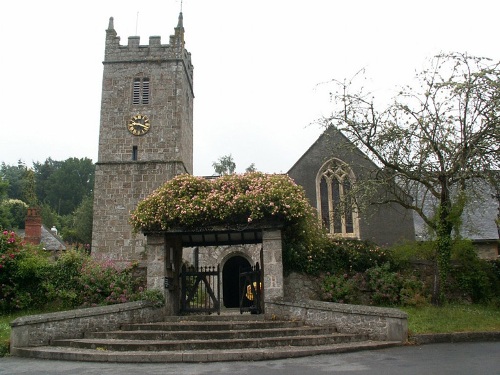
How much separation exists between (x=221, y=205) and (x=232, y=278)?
44.7 ft

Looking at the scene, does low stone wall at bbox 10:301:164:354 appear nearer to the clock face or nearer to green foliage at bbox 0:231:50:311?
green foliage at bbox 0:231:50:311

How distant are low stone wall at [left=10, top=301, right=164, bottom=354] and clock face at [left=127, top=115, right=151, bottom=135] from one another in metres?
16.0

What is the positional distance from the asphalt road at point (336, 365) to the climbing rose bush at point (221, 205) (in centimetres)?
480

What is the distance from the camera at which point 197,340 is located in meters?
10.0

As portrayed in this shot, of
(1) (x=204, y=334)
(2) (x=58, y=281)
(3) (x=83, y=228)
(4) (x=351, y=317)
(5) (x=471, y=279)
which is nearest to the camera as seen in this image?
(1) (x=204, y=334)

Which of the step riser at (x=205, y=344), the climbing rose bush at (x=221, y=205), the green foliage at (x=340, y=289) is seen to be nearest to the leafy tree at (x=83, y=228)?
the climbing rose bush at (x=221, y=205)

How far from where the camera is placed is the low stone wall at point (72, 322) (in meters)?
10.3

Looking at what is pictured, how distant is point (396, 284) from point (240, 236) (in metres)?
4.85

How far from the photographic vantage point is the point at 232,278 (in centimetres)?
2619

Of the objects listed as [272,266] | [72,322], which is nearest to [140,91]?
[272,266]

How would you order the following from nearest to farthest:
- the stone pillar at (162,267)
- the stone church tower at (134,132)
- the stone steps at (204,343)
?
the stone steps at (204,343), the stone pillar at (162,267), the stone church tower at (134,132)

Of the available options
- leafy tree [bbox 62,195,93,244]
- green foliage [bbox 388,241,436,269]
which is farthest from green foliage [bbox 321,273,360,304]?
leafy tree [bbox 62,195,93,244]

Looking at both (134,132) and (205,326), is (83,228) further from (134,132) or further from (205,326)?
(205,326)

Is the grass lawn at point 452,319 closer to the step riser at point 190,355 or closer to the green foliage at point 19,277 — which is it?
the step riser at point 190,355
